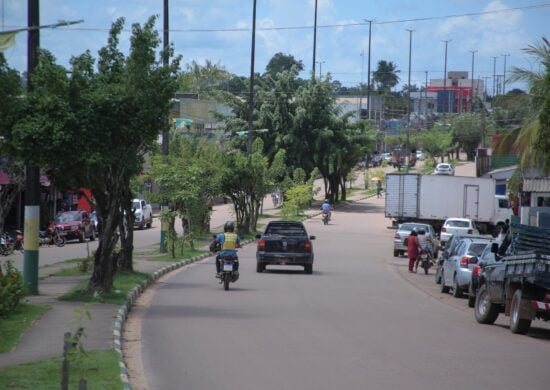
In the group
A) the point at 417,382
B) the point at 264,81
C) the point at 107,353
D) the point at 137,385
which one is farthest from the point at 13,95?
the point at 264,81

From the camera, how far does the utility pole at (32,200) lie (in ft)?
66.7

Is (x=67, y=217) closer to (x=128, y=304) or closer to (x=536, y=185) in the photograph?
(x=536, y=185)

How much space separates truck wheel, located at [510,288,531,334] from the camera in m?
18.1

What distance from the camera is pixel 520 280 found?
712 inches

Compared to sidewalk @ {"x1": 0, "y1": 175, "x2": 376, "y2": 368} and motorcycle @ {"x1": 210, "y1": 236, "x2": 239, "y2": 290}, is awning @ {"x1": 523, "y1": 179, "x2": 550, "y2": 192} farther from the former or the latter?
sidewalk @ {"x1": 0, "y1": 175, "x2": 376, "y2": 368}

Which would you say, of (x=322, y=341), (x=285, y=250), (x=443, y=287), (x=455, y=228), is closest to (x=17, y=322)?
(x=322, y=341)

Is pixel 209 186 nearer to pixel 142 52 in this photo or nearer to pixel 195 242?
pixel 195 242

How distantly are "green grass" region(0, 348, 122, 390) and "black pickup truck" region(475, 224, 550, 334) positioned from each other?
824cm

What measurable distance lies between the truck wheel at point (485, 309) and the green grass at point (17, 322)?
28.5ft

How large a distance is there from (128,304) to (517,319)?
787 cm

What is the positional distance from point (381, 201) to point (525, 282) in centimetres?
7222

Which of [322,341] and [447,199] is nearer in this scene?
[322,341]

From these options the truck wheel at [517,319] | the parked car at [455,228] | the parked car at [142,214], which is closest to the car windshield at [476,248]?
the truck wheel at [517,319]

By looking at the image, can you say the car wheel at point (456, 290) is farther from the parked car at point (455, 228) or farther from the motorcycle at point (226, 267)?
the parked car at point (455, 228)
